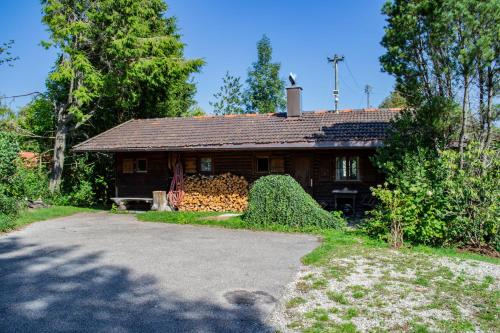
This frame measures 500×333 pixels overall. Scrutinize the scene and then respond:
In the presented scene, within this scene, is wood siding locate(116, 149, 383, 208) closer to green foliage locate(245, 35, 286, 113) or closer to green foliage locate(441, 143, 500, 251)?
green foliage locate(441, 143, 500, 251)

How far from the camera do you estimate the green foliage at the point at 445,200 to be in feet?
29.3

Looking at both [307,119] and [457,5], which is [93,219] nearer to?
[307,119]

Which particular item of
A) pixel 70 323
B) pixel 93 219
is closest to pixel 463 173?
pixel 70 323

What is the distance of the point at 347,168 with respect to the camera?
1484 cm

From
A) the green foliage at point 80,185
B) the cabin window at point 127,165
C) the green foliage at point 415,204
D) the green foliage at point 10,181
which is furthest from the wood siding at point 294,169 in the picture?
the green foliage at point 415,204

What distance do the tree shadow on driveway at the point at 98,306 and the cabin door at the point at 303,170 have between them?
8.78 meters

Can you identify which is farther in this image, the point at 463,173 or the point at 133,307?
the point at 463,173

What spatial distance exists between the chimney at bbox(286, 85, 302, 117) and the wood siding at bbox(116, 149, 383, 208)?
230 cm

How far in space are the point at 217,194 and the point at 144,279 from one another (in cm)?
887

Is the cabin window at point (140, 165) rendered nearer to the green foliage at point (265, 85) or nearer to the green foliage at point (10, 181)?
the green foliage at point (10, 181)

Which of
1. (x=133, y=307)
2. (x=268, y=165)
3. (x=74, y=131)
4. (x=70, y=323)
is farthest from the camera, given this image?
(x=74, y=131)

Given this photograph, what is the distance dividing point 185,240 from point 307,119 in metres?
8.08

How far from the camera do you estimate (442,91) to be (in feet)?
32.4

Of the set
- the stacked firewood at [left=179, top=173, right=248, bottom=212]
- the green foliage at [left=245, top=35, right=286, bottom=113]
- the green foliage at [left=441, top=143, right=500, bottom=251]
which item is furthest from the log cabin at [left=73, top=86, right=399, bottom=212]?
the green foliage at [left=245, top=35, right=286, bottom=113]
